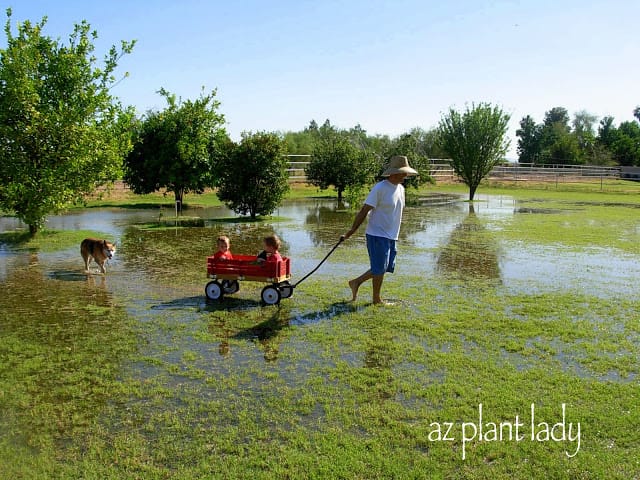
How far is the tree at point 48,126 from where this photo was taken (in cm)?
1368

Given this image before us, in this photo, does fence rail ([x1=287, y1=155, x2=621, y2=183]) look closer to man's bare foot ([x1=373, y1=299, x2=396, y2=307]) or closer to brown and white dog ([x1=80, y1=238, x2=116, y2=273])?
brown and white dog ([x1=80, y1=238, x2=116, y2=273])

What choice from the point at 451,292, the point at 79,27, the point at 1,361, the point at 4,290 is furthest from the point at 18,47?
the point at 451,292

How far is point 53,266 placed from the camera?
11602 millimetres

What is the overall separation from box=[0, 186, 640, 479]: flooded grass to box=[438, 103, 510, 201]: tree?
23.1m

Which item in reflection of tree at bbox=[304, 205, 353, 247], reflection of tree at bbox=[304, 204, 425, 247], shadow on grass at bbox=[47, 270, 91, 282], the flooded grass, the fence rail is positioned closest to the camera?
the flooded grass

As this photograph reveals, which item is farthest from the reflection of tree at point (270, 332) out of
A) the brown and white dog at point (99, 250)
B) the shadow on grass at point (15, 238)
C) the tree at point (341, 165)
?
the tree at point (341, 165)

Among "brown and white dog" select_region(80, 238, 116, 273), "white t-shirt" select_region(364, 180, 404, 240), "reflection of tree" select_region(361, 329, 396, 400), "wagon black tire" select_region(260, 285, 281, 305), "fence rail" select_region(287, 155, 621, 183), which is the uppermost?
"fence rail" select_region(287, 155, 621, 183)

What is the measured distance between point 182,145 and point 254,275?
17127 millimetres

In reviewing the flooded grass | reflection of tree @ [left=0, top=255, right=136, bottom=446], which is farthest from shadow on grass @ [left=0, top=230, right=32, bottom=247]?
reflection of tree @ [left=0, top=255, right=136, bottom=446]

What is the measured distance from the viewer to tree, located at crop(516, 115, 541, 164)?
299 feet

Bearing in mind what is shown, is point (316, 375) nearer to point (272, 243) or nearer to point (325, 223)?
point (272, 243)

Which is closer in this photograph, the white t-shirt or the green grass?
the white t-shirt

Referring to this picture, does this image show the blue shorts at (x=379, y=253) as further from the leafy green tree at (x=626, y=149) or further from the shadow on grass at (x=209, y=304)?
the leafy green tree at (x=626, y=149)

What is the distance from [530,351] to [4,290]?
27.5 ft
